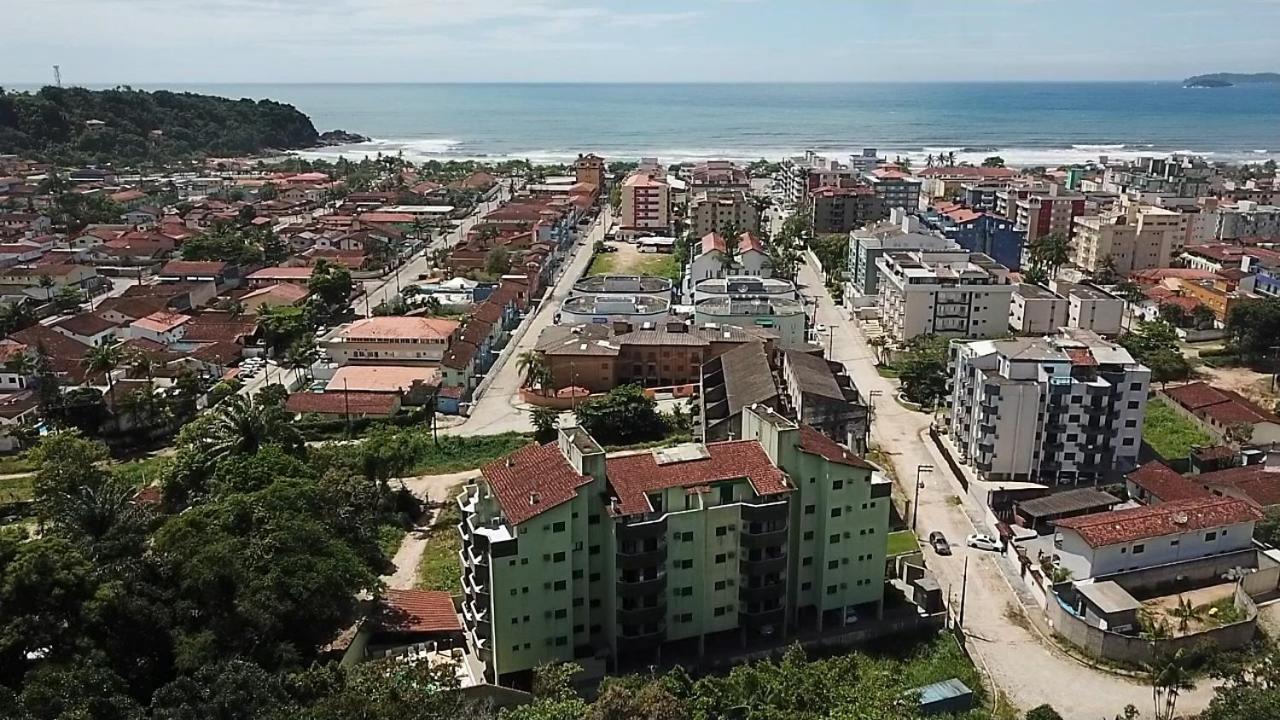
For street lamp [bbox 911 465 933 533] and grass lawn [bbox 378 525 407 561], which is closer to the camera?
grass lawn [bbox 378 525 407 561]

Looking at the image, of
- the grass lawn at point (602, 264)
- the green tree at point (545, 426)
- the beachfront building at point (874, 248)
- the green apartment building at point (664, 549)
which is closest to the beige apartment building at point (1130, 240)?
the beachfront building at point (874, 248)

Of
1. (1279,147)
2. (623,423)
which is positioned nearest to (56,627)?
(623,423)

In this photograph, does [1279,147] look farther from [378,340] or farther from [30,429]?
[30,429]

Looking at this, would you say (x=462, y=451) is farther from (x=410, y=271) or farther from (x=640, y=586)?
(x=410, y=271)

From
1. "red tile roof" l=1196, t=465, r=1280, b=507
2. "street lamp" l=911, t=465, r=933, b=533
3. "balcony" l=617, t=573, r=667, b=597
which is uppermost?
"balcony" l=617, t=573, r=667, b=597

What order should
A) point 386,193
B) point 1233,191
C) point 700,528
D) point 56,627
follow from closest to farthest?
point 56,627 < point 700,528 < point 1233,191 < point 386,193

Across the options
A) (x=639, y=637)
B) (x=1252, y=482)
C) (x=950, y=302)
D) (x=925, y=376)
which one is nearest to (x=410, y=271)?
(x=950, y=302)

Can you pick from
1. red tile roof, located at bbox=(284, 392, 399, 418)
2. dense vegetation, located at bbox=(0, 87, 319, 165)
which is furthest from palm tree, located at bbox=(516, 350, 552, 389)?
dense vegetation, located at bbox=(0, 87, 319, 165)

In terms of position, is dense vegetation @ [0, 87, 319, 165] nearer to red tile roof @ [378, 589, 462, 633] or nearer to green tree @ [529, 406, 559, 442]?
green tree @ [529, 406, 559, 442]
